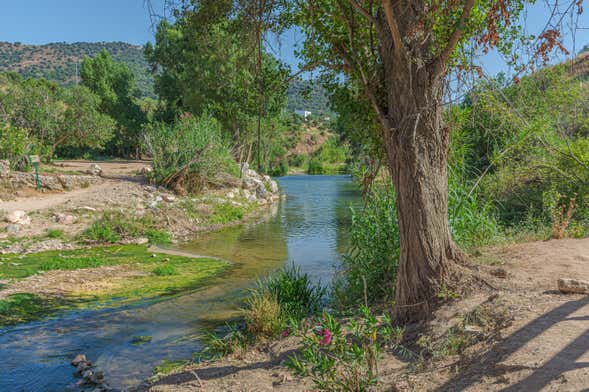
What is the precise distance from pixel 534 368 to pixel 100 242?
10184mm

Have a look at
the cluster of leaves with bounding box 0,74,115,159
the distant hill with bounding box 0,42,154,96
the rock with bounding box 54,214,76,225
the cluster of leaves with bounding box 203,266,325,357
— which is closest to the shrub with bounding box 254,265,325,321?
the cluster of leaves with bounding box 203,266,325,357

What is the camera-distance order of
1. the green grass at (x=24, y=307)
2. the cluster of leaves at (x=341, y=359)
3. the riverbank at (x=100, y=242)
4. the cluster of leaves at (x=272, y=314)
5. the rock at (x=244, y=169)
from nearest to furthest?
the cluster of leaves at (x=341, y=359), the cluster of leaves at (x=272, y=314), the green grass at (x=24, y=307), the riverbank at (x=100, y=242), the rock at (x=244, y=169)

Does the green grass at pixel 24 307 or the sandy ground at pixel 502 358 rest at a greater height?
the sandy ground at pixel 502 358

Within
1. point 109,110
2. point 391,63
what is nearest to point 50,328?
point 391,63

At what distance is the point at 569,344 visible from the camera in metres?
3.22

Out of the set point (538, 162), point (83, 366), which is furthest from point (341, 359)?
point (538, 162)

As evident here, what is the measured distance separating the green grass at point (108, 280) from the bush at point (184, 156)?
19.4 ft

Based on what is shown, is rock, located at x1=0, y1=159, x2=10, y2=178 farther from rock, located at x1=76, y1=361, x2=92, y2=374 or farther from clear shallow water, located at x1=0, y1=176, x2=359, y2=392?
rock, located at x1=76, y1=361, x2=92, y2=374

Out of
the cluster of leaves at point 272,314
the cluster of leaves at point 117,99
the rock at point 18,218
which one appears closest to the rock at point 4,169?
the rock at point 18,218

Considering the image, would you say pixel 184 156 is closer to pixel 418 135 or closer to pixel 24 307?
pixel 24 307

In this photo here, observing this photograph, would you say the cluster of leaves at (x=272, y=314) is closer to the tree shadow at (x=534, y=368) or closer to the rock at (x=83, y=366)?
the rock at (x=83, y=366)

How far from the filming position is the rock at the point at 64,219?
38.0 ft

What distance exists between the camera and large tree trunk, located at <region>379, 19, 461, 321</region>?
434cm

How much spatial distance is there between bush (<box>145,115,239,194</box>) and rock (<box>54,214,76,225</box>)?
494 cm
